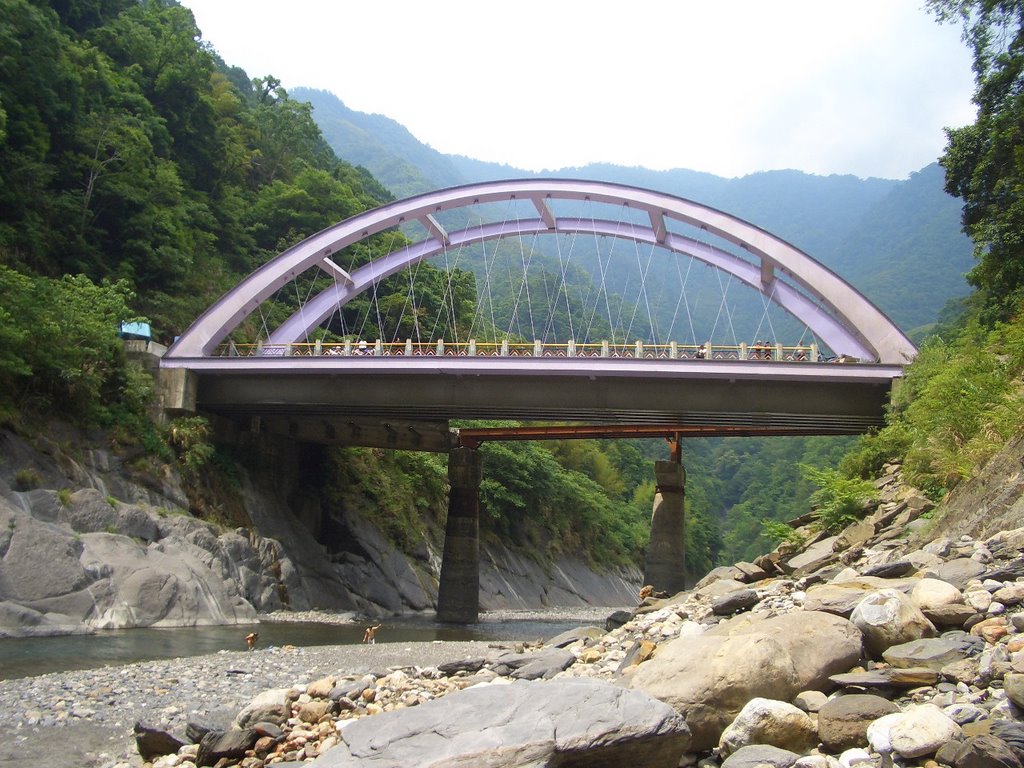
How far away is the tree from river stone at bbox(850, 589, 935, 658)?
22.2m

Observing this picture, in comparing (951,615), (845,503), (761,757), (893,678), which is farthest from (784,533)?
(761,757)

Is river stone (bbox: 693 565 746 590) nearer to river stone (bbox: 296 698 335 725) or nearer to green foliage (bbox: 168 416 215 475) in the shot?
river stone (bbox: 296 698 335 725)

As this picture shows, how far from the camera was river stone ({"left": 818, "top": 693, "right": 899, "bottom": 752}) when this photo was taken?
6.66 m

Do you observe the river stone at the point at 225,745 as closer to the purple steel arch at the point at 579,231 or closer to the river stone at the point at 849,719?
the river stone at the point at 849,719

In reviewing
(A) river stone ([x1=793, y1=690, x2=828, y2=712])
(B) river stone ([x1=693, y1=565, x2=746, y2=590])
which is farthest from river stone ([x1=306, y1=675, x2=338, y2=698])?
(B) river stone ([x1=693, y1=565, x2=746, y2=590])

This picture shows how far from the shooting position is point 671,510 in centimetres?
3819

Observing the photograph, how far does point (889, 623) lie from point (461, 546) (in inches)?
1244

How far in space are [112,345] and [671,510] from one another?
941 inches

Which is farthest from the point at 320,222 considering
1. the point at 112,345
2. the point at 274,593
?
the point at 274,593

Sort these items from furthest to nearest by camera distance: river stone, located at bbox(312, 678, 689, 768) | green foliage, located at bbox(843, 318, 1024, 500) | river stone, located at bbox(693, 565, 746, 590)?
river stone, located at bbox(693, 565, 746, 590) → green foliage, located at bbox(843, 318, 1024, 500) → river stone, located at bbox(312, 678, 689, 768)

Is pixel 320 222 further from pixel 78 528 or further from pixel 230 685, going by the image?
pixel 230 685

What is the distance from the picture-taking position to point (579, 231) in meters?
41.7

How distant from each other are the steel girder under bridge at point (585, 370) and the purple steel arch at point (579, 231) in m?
0.06

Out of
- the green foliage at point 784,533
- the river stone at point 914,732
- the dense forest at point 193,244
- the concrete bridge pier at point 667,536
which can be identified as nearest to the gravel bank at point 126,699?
the river stone at point 914,732
